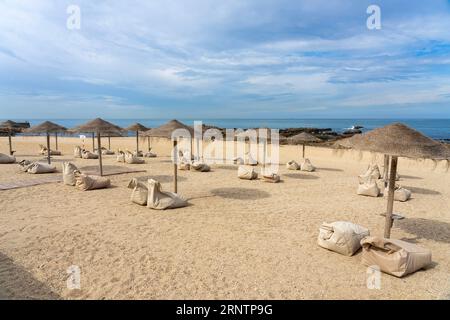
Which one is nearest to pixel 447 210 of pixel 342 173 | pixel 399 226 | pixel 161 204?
pixel 399 226

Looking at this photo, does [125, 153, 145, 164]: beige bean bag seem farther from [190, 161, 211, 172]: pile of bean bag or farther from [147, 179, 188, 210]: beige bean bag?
[147, 179, 188, 210]: beige bean bag

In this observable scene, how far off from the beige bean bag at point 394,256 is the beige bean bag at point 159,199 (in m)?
4.13

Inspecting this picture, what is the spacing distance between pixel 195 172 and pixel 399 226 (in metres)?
7.54

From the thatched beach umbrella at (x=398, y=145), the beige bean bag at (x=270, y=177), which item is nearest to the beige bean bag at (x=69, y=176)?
the beige bean bag at (x=270, y=177)

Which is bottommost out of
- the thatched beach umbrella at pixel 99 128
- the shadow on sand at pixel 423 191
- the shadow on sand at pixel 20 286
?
the shadow on sand at pixel 20 286

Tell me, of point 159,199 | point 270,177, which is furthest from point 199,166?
point 159,199

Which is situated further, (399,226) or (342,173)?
(342,173)

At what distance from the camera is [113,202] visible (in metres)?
7.38

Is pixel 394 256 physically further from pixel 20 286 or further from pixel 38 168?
pixel 38 168

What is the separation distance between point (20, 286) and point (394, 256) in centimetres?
485

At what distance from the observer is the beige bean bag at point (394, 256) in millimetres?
4113

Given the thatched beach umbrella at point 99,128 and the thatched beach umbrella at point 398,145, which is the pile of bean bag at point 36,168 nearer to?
the thatched beach umbrella at point 99,128
